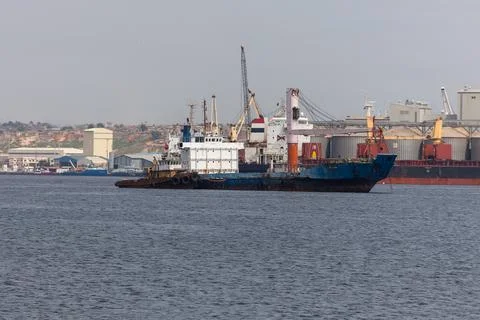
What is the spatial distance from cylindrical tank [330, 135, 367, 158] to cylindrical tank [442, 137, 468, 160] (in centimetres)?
1236

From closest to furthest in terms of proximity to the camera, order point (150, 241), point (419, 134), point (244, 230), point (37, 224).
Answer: point (150, 241)
point (244, 230)
point (37, 224)
point (419, 134)

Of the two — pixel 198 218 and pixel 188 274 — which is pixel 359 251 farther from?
pixel 198 218

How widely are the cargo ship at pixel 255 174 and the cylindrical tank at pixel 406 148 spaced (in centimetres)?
4084

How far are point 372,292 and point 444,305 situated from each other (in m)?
2.91

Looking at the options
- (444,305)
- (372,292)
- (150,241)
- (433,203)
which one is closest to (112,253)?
(150,241)

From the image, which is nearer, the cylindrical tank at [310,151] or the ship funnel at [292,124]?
the ship funnel at [292,124]

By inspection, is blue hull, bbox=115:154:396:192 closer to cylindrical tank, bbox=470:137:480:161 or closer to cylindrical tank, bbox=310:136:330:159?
cylindrical tank, bbox=310:136:330:159

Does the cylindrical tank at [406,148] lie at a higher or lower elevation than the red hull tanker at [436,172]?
higher

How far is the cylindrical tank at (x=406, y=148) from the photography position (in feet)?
510

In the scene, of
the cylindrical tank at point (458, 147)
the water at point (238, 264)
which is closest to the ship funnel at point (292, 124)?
the water at point (238, 264)

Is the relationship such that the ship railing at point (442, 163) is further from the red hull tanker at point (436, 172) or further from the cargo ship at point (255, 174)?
the cargo ship at point (255, 174)

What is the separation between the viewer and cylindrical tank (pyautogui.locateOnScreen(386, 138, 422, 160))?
155500 millimetres

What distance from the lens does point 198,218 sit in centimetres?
6862

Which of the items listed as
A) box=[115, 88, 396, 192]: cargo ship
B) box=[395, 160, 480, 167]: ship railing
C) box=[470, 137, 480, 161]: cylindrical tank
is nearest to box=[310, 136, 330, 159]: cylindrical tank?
box=[395, 160, 480, 167]: ship railing
